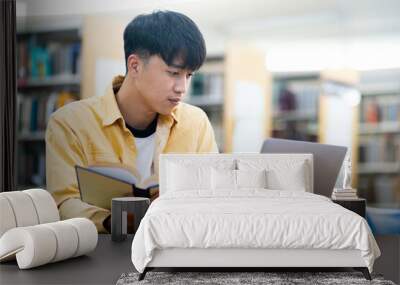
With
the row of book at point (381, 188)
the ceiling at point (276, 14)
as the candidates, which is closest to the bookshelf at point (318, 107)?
the row of book at point (381, 188)

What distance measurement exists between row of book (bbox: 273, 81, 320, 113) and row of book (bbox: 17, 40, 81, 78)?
6.28ft

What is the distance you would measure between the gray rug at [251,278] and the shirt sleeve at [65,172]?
183 cm

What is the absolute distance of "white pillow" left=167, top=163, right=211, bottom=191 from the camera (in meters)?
4.86

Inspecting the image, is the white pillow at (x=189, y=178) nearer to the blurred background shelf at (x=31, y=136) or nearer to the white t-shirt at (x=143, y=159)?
the white t-shirt at (x=143, y=159)

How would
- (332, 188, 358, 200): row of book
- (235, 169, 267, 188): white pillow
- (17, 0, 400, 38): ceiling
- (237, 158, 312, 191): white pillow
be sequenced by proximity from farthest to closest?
(17, 0, 400, 38): ceiling
(332, 188, 358, 200): row of book
(237, 158, 312, 191): white pillow
(235, 169, 267, 188): white pillow

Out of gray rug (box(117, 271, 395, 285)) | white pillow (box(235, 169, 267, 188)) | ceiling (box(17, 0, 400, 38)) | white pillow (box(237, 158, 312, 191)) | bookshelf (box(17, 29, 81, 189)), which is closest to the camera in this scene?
gray rug (box(117, 271, 395, 285))

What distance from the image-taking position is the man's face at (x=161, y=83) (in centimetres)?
554

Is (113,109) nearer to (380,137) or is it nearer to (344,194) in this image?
(344,194)

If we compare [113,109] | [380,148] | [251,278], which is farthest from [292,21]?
[251,278]

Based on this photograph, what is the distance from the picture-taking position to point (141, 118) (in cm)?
565

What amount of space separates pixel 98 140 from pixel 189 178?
113 centimetres

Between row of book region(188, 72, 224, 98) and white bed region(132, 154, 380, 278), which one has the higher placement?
row of book region(188, 72, 224, 98)

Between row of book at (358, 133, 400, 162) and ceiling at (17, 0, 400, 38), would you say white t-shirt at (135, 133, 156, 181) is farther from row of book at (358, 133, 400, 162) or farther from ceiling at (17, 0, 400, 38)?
row of book at (358, 133, 400, 162)

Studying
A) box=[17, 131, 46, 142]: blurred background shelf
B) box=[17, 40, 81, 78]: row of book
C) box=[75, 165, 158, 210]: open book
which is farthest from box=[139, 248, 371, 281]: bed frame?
box=[17, 40, 81, 78]: row of book
